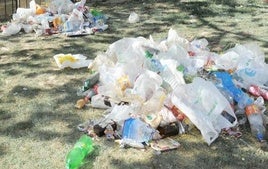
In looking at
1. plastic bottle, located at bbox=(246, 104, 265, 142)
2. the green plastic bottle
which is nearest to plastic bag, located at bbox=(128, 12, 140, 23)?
plastic bottle, located at bbox=(246, 104, 265, 142)

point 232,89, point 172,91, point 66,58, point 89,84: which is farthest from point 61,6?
point 232,89

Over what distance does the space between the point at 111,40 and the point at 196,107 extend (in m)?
2.48

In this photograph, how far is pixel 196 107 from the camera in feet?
10.7

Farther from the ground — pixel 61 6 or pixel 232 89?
pixel 61 6

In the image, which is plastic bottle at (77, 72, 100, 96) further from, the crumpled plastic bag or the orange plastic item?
the orange plastic item

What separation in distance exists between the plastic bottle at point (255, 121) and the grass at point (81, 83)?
60 millimetres

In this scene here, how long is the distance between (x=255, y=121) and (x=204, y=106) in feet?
1.35

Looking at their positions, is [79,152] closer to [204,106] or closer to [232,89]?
[204,106]

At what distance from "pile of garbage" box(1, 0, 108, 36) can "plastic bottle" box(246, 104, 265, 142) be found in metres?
2.97

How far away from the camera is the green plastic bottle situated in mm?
2828

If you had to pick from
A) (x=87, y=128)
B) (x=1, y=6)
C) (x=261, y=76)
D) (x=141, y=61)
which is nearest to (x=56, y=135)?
(x=87, y=128)

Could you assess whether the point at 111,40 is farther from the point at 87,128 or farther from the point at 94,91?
the point at 87,128

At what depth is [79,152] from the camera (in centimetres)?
291

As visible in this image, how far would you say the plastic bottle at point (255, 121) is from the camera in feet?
10.6
